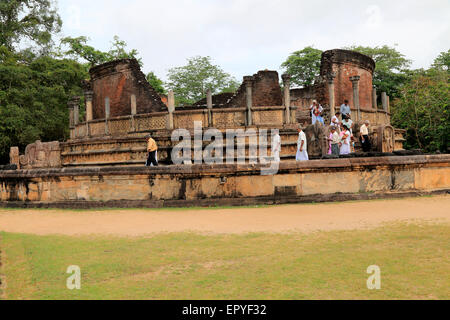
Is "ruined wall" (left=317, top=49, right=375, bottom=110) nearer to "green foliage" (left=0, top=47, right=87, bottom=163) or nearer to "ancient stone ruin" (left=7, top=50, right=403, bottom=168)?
"ancient stone ruin" (left=7, top=50, right=403, bottom=168)

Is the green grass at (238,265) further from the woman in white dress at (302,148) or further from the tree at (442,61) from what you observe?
the tree at (442,61)

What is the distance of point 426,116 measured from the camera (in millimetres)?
20297

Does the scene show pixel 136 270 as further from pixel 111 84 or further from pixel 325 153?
pixel 111 84

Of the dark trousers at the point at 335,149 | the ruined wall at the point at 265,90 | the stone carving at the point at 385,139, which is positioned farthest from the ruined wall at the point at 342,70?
the dark trousers at the point at 335,149

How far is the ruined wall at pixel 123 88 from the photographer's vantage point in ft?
61.4

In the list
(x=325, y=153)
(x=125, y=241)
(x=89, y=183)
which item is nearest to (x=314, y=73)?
(x=325, y=153)

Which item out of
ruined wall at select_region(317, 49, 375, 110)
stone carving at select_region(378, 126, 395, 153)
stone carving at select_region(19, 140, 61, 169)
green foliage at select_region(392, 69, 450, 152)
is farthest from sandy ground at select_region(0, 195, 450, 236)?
green foliage at select_region(392, 69, 450, 152)

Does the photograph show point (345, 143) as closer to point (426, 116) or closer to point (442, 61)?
point (426, 116)

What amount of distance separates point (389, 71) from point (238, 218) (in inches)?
1294

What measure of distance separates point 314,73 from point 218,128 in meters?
25.7

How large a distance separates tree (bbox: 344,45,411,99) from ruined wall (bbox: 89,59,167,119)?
2204cm

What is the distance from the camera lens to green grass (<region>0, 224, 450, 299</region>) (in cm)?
270

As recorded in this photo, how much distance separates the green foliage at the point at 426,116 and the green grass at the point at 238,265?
53.4 feet

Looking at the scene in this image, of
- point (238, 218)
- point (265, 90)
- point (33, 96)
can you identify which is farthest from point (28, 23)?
point (238, 218)
